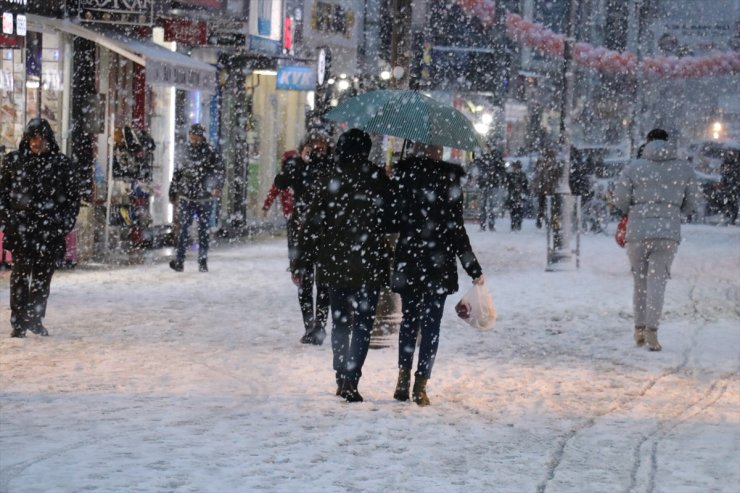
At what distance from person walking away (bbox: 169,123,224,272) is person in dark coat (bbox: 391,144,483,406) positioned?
975cm

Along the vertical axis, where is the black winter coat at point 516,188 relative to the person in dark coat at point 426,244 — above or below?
below

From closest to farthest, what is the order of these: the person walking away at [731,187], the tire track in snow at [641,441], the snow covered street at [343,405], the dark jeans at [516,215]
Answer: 1. the snow covered street at [343,405]
2. the tire track in snow at [641,441]
3. the dark jeans at [516,215]
4. the person walking away at [731,187]

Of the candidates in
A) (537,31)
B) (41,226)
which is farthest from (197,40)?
(41,226)

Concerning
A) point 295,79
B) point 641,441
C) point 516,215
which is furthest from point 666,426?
point 516,215

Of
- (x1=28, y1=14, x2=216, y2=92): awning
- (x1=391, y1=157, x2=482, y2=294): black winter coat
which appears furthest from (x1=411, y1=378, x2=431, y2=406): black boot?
(x1=28, y1=14, x2=216, y2=92): awning

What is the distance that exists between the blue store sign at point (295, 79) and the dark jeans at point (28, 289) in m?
19.0

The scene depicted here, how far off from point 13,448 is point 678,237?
6671 mm

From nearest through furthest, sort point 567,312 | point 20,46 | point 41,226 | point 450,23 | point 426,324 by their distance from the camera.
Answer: point 426,324, point 41,226, point 567,312, point 20,46, point 450,23

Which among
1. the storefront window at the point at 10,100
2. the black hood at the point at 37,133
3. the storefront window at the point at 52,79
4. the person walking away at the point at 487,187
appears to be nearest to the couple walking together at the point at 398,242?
the black hood at the point at 37,133

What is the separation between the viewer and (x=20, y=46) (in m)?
18.8

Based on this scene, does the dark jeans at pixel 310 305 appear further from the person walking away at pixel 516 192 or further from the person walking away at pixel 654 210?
the person walking away at pixel 516 192

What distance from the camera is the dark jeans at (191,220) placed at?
729 inches

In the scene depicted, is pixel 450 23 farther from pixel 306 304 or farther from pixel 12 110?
pixel 306 304

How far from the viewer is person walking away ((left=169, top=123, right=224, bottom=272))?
723 inches
